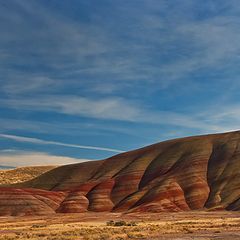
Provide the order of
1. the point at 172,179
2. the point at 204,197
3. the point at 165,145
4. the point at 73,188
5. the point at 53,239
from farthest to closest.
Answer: the point at 165,145 → the point at 73,188 → the point at 172,179 → the point at 204,197 → the point at 53,239

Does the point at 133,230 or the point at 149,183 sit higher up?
the point at 149,183

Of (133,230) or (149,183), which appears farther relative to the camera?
(149,183)

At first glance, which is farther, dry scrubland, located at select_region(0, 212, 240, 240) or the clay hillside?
the clay hillside

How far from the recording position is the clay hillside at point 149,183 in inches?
4641

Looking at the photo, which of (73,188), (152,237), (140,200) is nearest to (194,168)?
(140,200)

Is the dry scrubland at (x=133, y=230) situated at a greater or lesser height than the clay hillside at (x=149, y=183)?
lesser

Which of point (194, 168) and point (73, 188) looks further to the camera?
point (73, 188)

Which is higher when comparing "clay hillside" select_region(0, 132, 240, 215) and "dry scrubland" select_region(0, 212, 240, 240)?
"clay hillside" select_region(0, 132, 240, 215)

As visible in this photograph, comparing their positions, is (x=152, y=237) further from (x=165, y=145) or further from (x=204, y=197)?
(x=165, y=145)

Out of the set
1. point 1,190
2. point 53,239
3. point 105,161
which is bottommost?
point 53,239

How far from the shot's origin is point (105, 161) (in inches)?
6531

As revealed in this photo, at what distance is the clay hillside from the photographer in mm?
117875

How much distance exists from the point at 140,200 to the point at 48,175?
55.0 metres

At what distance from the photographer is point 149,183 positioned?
132 meters
